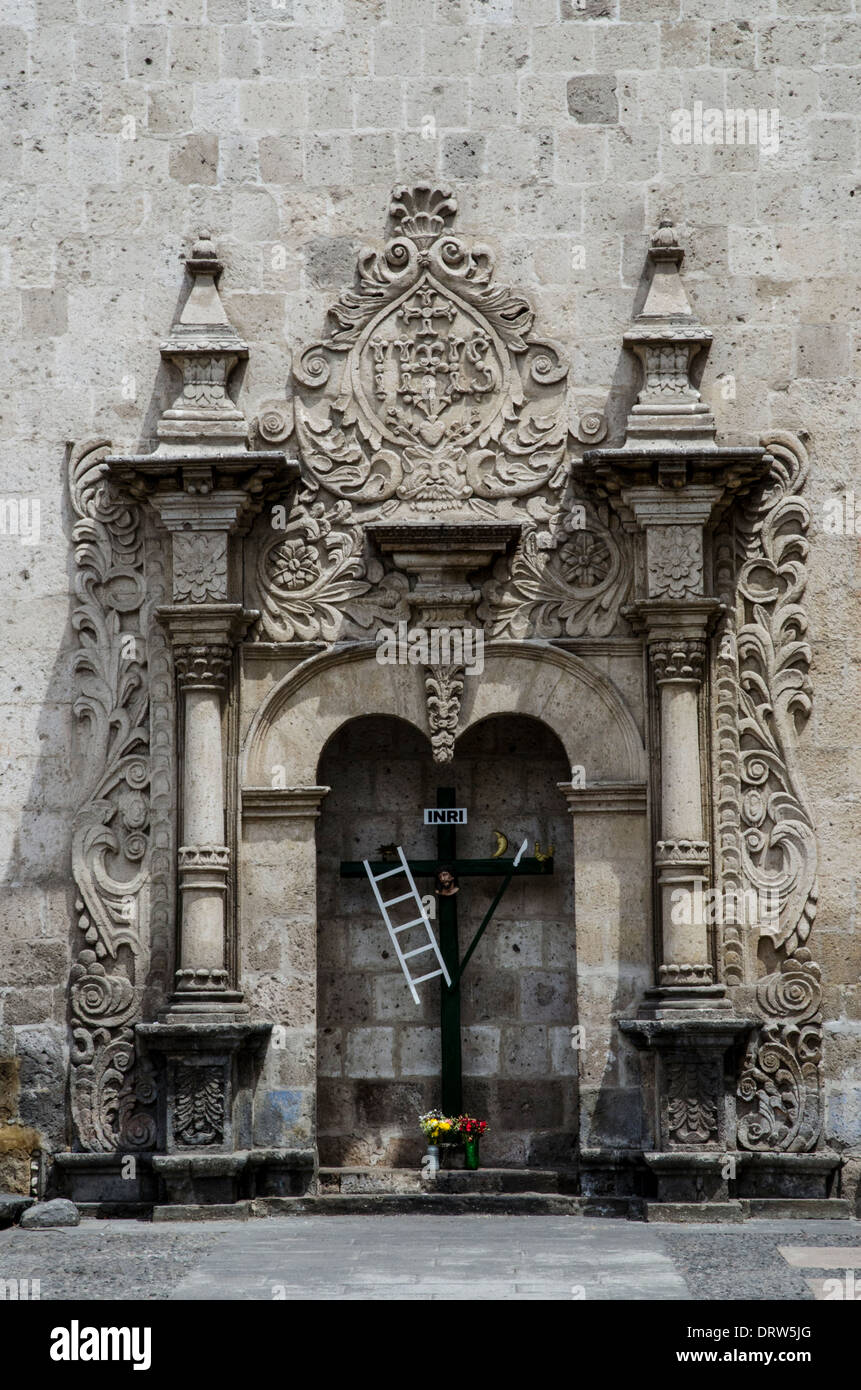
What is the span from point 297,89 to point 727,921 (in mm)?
Result: 5364

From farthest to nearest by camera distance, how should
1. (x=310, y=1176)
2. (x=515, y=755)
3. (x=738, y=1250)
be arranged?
(x=515, y=755) → (x=310, y=1176) → (x=738, y=1250)

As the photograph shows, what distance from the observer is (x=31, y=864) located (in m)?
11.3

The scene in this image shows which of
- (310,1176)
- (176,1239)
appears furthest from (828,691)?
(176,1239)

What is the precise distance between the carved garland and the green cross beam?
1.21m

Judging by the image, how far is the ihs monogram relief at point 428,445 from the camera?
11406 mm

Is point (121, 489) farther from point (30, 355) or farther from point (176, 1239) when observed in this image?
point (176, 1239)

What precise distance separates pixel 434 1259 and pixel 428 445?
4656 mm

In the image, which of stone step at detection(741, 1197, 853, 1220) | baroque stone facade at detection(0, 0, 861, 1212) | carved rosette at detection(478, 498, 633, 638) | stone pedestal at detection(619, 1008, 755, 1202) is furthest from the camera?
carved rosette at detection(478, 498, 633, 638)

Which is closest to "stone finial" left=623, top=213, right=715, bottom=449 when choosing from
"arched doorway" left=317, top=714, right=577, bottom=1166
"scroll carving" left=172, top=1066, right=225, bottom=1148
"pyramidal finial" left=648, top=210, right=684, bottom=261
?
"pyramidal finial" left=648, top=210, right=684, bottom=261

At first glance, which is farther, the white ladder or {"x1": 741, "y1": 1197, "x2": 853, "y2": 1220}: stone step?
the white ladder

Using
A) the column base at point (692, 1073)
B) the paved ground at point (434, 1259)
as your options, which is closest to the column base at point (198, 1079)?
the paved ground at point (434, 1259)

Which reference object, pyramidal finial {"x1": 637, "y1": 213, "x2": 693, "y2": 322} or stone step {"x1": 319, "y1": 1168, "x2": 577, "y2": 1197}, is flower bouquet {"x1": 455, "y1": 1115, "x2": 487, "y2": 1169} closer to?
stone step {"x1": 319, "y1": 1168, "x2": 577, "y2": 1197}

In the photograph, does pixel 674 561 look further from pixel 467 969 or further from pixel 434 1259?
pixel 434 1259

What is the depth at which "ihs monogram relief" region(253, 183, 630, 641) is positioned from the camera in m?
11.4
